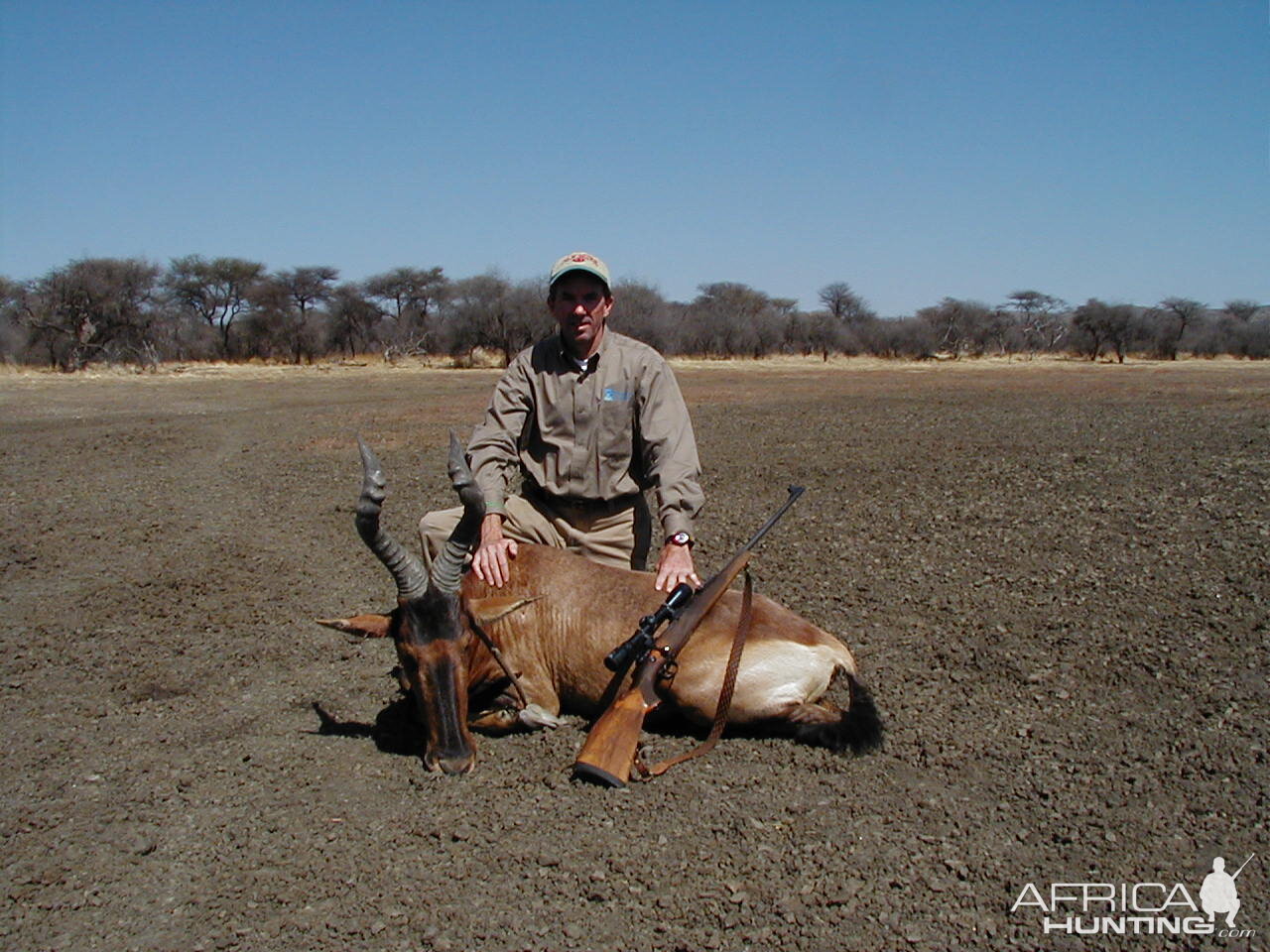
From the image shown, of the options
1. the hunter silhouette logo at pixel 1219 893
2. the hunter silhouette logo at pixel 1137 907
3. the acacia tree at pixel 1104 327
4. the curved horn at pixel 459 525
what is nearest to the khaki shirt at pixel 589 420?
the curved horn at pixel 459 525

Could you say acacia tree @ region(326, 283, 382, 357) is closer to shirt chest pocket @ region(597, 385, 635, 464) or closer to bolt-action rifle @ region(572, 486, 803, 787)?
shirt chest pocket @ region(597, 385, 635, 464)

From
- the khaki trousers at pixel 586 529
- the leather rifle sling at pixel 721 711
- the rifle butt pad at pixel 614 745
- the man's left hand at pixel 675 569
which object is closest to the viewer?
the rifle butt pad at pixel 614 745

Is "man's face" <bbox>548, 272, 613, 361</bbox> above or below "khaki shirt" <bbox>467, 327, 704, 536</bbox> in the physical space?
above

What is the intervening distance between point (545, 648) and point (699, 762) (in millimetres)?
1010

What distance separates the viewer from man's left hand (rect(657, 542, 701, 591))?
5.05m

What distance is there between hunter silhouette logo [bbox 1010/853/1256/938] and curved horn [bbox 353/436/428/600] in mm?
2792

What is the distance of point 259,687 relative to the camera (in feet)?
19.6

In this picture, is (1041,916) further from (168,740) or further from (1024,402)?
(1024,402)

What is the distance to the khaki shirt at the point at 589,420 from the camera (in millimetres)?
5695

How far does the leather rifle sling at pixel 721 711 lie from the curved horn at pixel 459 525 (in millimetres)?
1197

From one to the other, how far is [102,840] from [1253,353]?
7224 centimetres

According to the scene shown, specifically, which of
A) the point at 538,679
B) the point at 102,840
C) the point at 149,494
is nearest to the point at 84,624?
the point at 102,840

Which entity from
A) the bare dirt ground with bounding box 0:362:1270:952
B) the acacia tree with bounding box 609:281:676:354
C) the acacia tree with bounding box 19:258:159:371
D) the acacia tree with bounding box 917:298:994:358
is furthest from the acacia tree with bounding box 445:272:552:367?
the bare dirt ground with bounding box 0:362:1270:952

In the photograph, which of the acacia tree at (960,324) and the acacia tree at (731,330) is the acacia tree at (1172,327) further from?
the acacia tree at (731,330)
